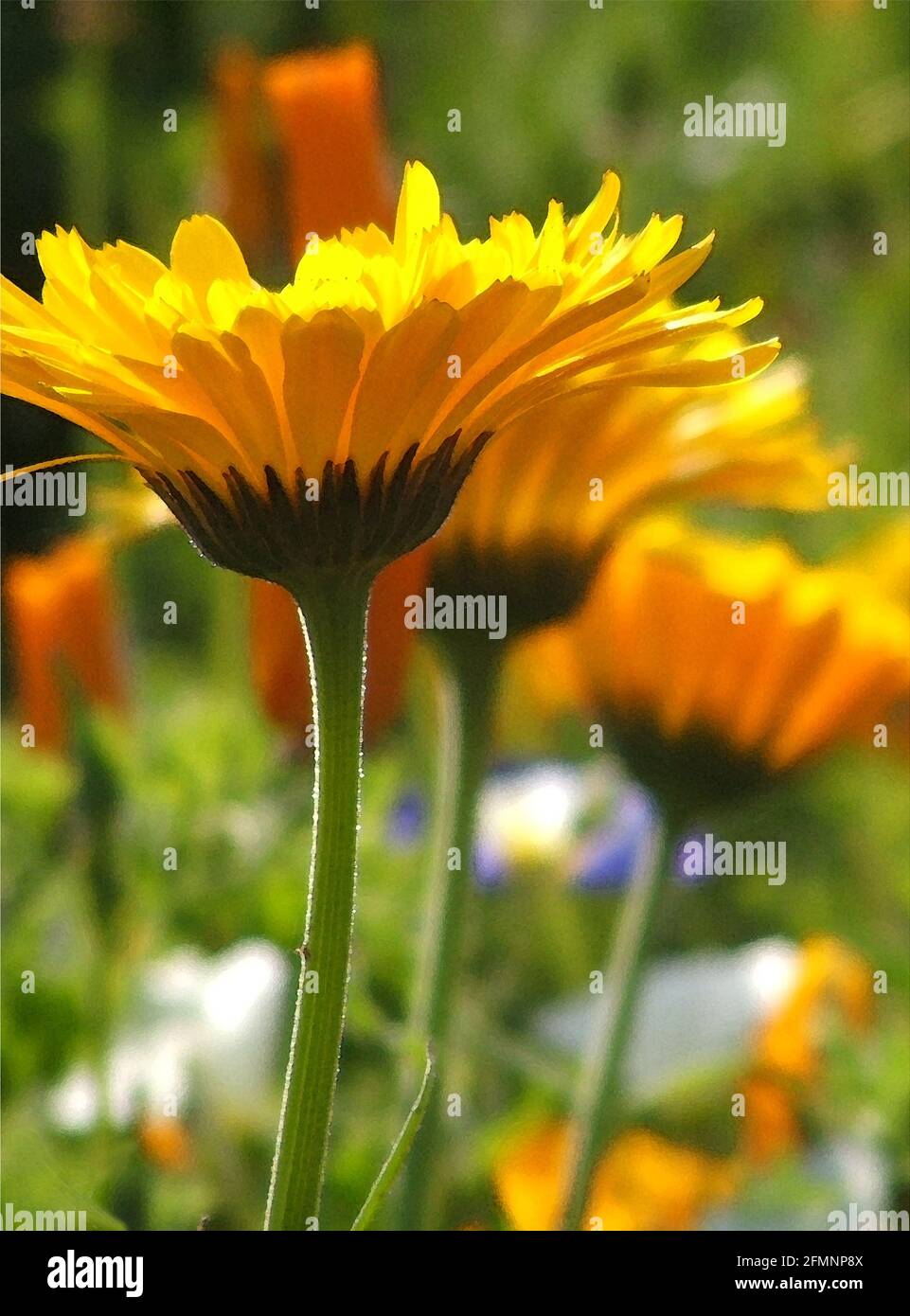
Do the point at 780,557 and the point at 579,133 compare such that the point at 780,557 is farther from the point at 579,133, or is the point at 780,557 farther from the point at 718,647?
the point at 579,133

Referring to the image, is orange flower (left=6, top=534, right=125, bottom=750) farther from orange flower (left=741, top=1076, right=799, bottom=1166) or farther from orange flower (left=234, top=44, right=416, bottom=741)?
orange flower (left=741, top=1076, right=799, bottom=1166)

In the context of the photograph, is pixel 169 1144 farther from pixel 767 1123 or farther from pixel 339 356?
pixel 339 356

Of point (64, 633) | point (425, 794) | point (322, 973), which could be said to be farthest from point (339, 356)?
point (425, 794)

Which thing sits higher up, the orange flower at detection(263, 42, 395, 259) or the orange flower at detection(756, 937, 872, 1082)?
the orange flower at detection(263, 42, 395, 259)

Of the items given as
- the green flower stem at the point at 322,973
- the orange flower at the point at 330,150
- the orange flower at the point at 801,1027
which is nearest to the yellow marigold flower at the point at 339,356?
the green flower stem at the point at 322,973

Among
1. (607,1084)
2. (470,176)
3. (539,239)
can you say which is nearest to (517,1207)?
(607,1084)

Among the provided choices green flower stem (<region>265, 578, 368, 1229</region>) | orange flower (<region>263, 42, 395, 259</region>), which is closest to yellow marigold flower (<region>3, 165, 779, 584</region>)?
green flower stem (<region>265, 578, 368, 1229</region>)

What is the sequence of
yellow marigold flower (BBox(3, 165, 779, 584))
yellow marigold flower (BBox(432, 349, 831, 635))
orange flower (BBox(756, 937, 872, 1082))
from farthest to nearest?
orange flower (BBox(756, 937, 872, 1082))
yellow marigold flower (BBox(432, 349, 831, 635))
yellow marigold flower (BBox(3, 165, 779, 584))

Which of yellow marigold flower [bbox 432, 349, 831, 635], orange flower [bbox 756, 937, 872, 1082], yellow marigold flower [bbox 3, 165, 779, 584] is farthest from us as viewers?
orange flower [bbox 756, 937, 872, 1082]
